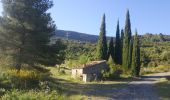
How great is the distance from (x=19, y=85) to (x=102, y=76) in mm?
20695

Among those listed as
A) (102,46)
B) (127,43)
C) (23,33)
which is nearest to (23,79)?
(23,33)

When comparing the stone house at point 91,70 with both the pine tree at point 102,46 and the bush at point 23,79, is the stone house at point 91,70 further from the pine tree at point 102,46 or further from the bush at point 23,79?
the bush at point 23,79

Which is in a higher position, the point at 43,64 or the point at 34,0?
the point at 34,0

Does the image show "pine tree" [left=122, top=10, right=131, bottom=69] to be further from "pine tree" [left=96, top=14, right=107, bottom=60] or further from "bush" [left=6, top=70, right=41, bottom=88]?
"bush" [left=6, top=70, right=41, bottom=88]

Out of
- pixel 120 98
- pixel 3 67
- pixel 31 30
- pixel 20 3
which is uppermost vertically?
pixel 20 3

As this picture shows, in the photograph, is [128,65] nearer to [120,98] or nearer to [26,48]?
[26,48]

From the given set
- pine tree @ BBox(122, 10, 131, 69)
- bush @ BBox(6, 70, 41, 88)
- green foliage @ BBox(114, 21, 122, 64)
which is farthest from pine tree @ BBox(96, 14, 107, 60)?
bush @ BBox(6, 70, 41, 88)

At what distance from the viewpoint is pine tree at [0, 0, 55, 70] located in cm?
3503

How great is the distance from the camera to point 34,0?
36438 mm

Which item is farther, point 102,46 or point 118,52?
point 118,52

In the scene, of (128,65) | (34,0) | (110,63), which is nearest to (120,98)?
(34,0)

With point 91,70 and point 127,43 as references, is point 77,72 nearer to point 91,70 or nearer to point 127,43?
point 91,70

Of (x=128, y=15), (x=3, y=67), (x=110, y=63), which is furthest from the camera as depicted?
(x=128, y=15)

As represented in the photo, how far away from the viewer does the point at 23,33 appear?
35.5m
